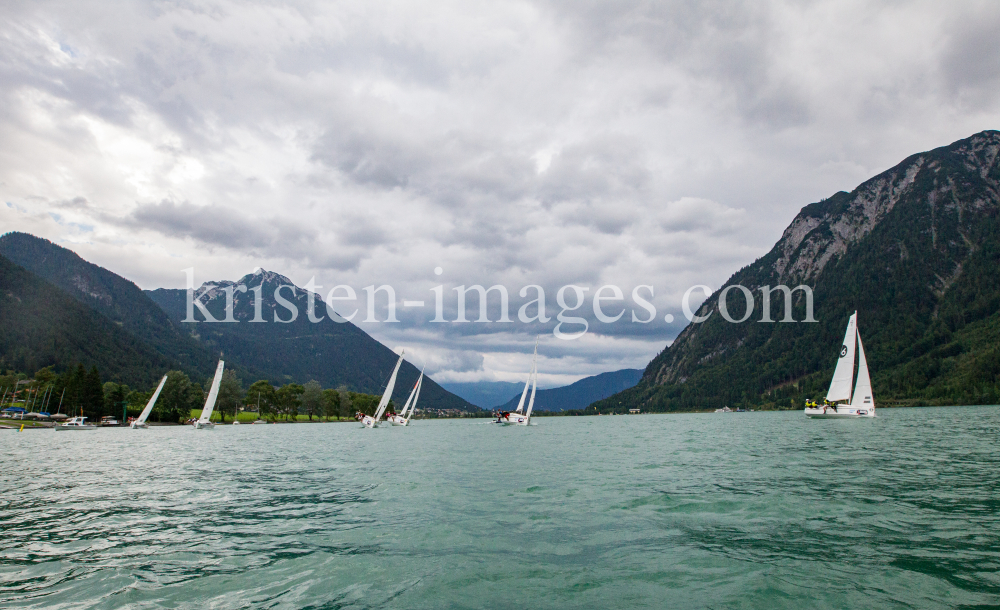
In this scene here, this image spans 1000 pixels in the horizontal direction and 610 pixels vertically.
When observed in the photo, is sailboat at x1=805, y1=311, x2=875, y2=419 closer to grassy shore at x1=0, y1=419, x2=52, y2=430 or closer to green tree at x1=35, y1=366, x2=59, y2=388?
grassy shore at x1=0, y1=419, x2=52, y2=430

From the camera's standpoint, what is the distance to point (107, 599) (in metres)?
9.70

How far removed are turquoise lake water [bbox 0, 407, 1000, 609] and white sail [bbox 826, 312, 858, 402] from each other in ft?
302

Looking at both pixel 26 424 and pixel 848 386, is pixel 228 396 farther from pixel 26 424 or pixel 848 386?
pixel 848 386

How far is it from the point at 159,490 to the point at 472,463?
1918 cm

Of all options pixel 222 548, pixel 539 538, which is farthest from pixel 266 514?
pixel 539 538

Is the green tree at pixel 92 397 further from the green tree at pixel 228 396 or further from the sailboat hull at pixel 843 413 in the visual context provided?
the sailboat hull at pixel 843 413

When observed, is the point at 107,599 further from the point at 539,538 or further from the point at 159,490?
the point at 159,490

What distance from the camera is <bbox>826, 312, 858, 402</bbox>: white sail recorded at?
106 m

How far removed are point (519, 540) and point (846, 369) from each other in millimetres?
118622

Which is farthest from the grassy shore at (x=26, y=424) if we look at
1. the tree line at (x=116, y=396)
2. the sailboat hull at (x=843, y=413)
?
the sailboat hull at (x=843, y=413)

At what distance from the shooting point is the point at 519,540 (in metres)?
14.0

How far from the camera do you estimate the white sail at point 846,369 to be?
4178 inches

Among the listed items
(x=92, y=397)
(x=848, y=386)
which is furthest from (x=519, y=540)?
(x=92, y=397)

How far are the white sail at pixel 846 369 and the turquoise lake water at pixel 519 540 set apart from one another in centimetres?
9207
